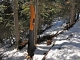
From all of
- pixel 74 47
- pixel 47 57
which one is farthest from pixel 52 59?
pixel 74 47

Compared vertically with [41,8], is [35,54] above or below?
below

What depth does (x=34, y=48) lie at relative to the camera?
14.1 meters

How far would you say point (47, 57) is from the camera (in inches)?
458

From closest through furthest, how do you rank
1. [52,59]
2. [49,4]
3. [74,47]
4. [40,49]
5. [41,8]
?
[52,59], [74,47], [40,49], [49,4], [41,8]

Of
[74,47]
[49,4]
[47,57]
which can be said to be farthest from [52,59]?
[49,4]

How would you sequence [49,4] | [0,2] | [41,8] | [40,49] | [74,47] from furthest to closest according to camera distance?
[0,2] → [41,8] → [49,4] → [40,49] → [74,47]

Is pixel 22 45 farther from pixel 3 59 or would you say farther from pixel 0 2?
pixel 0 2

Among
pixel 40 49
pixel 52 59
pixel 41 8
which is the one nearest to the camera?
pixel 52 59

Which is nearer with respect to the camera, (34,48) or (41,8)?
(34,48)

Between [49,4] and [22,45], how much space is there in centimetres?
493

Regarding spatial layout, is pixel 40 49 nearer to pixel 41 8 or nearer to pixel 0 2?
pixel 41 8

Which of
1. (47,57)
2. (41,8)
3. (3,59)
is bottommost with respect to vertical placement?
(3,59)

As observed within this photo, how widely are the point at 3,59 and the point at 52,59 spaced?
511cm

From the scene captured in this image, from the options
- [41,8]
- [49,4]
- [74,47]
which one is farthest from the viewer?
[41,8]
